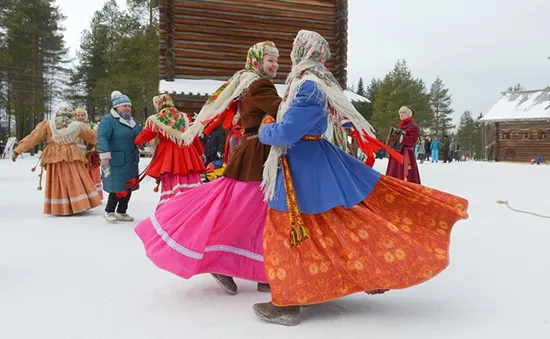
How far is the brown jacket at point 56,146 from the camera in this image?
23.6 ft

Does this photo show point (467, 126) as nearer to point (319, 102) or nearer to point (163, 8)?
point (163, 8)

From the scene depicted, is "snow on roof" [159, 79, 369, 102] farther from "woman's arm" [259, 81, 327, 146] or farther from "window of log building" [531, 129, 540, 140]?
"window of log building" [531, 129, 540, 140]

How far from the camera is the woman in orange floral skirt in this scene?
2.74 metres

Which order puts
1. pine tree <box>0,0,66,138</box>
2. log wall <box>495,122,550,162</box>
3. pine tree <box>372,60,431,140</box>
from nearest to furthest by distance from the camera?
pine tree <box>0,0,66,138</box>
log wall <box>495,122,550,162</box>
pine tree <box>372,60,431,140</box>

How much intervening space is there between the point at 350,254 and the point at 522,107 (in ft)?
134

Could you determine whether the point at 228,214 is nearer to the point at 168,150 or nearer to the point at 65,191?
the point at 168,150

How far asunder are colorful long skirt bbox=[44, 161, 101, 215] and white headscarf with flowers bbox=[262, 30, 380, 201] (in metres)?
5.18

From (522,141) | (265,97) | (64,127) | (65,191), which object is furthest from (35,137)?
(522,141)

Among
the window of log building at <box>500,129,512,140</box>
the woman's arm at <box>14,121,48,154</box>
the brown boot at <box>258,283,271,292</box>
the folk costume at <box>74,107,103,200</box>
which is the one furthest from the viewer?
the window of log building at <box>500,129,512,140</box>

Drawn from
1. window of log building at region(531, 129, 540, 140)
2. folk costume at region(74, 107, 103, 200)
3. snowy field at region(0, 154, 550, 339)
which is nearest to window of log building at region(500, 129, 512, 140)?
window of log building at region(531, 129, 540, 140)

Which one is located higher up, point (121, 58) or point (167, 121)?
point (121, 58)

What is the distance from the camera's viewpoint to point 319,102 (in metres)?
2.78

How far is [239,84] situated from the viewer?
3.29m

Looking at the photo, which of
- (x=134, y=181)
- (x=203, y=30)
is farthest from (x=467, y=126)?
(x=134, y=181)
